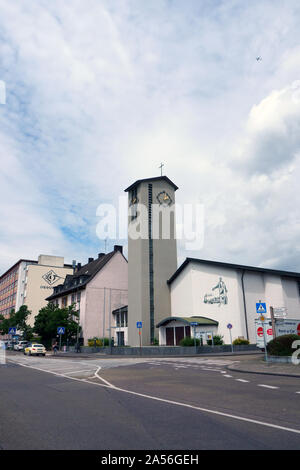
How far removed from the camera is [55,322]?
53656mm

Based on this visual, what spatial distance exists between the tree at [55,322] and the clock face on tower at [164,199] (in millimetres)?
21215

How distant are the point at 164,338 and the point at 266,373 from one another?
1288 inches

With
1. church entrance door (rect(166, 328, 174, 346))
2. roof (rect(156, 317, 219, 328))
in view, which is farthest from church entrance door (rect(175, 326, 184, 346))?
roof (rect(156, 317, 219, 328))

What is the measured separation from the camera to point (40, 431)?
5941 mm

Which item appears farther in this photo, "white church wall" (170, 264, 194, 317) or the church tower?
the church tower

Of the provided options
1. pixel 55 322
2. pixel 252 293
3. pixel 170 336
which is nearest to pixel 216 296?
pixel 252 293

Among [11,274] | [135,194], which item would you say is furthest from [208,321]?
[11,274]

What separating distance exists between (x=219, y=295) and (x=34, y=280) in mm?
58187

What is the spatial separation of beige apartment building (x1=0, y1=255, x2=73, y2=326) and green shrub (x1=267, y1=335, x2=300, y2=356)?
7156cm

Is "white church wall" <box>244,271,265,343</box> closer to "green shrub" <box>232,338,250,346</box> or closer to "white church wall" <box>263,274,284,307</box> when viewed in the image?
"white church wall" <box>263,274,284,307</box>

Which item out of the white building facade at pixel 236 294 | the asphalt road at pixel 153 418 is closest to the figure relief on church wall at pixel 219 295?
the white building facade at pixel 236 294

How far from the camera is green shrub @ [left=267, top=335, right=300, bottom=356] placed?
67.4 feet

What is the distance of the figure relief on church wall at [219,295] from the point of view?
4244cm

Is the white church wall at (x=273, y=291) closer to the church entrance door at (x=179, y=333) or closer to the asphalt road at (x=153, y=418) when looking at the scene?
the church entrance door at (x=179, y=333)
